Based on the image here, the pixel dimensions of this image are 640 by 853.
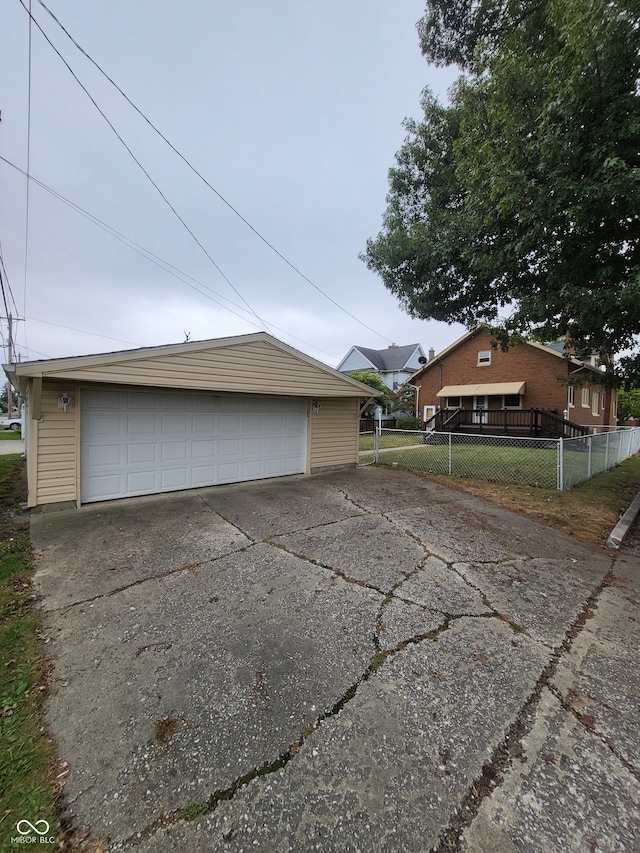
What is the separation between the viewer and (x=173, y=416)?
7.11 metres

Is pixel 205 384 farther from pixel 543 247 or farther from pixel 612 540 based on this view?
pixel 612 540

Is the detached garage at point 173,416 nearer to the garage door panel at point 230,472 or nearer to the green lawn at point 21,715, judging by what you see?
the garage door panel at point 230,472

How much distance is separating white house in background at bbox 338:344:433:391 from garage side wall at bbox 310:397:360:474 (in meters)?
23.0

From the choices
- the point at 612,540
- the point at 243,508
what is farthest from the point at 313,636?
the point at 612,540

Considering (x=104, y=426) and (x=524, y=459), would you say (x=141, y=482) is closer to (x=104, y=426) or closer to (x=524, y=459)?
(x=104, y=426)

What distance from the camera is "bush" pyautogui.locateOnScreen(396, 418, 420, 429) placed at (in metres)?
23.2

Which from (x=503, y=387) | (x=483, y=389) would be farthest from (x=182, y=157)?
(x=503, y=387)

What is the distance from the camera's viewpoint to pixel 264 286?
→ 1611cm

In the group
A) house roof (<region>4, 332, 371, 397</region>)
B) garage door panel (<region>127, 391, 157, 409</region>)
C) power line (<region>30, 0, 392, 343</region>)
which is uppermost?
power line (<region>30, 0, 392, 343</region>)

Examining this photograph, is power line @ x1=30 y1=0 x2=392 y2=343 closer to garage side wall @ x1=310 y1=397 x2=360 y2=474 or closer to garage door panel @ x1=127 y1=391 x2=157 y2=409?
garage door panel @ x1=127 y1=391 x2=157 y2=409

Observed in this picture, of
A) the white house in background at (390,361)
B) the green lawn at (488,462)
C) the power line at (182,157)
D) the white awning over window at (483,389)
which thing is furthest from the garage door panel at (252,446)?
the white house in background at (390,361)

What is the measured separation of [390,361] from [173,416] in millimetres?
29436

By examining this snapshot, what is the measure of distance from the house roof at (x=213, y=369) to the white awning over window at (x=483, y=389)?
12.7 m

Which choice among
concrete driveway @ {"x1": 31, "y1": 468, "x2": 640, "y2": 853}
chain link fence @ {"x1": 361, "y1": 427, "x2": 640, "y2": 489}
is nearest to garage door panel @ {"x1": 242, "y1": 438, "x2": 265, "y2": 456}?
concrete driveway @ {"x1": 31, "y1": 468, "x2": 640, "y2": 853}
